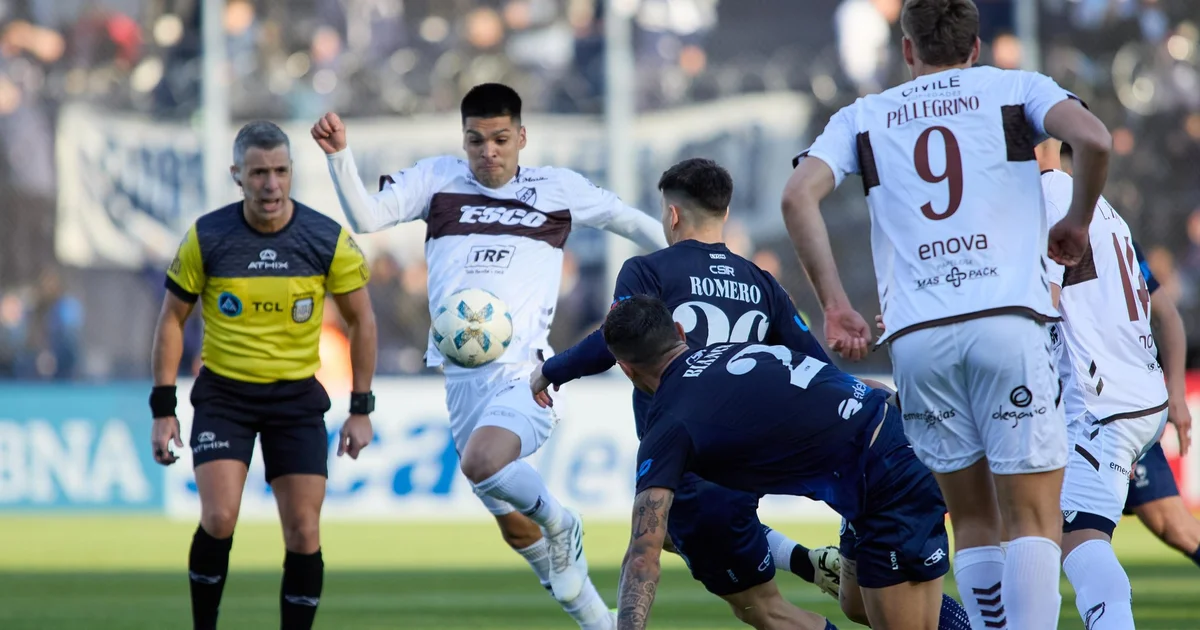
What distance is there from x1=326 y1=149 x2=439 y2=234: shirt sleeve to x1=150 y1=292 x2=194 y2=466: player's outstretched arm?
2.94 ft

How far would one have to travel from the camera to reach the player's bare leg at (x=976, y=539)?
219 inches

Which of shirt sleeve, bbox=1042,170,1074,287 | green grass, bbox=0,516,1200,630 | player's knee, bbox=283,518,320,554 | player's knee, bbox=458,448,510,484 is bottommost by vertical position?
green grass, bbox=0,516,1200,630

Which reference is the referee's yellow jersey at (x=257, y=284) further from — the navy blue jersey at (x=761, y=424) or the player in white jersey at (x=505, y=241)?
the navy blue jersey at (x=761, y=424)

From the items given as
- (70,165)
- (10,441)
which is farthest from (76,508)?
(70,165)

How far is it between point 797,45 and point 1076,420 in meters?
11.2

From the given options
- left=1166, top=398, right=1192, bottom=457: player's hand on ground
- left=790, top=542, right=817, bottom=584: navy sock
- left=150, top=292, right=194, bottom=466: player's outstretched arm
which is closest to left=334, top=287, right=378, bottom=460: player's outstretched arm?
left=150, top=292, right=194, bottom=466: player's outstretched arm

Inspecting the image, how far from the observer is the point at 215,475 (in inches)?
289

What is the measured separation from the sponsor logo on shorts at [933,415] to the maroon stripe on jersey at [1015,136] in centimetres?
88

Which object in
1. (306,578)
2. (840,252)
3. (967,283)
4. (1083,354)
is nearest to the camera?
(967,283)

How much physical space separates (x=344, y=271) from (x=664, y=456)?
2.99 meters

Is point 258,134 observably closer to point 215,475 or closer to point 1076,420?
point 215,475

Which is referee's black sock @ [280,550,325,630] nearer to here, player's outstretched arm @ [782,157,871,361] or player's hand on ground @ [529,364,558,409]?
player's hand on ground @ [529,364,558,409]

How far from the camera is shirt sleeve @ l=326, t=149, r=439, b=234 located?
7441 mm

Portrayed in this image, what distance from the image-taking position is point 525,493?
23.8 ft
